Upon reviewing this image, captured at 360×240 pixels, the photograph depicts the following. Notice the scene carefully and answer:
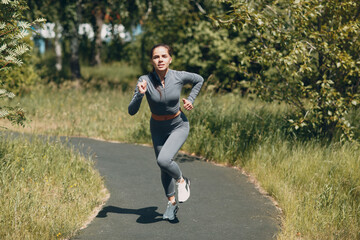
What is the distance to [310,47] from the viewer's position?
8.10 m

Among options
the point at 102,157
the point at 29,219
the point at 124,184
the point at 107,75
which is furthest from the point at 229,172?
the point at 107,75

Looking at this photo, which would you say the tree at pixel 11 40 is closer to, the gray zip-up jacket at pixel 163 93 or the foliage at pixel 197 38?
the gray zip-up jacket at pixel 163 93

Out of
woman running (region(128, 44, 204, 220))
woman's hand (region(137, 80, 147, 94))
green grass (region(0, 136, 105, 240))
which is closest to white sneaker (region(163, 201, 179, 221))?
woman running (region(128, 44, 204, 220))

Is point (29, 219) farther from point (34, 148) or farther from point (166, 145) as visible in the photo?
point (34, 148)

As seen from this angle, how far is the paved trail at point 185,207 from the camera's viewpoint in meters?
5.23

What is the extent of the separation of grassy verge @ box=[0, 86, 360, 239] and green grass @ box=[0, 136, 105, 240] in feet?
3.29

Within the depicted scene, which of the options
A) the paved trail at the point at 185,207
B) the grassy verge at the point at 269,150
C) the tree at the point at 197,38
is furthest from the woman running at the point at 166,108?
the tree at the point at 197,38

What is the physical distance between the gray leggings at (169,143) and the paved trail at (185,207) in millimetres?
542

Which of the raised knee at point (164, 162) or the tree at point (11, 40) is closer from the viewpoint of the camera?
the raised knee at point (164, 162)

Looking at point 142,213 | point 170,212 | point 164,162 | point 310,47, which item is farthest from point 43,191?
point 310,47

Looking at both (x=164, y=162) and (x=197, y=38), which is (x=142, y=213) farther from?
(x=197, y=38)

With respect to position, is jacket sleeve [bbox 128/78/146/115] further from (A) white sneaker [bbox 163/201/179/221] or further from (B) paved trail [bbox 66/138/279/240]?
(B) paved trail [bbox 66/138/279/240]

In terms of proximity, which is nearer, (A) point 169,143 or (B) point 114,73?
(A) point 169,143

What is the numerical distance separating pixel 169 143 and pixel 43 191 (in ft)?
6.78
